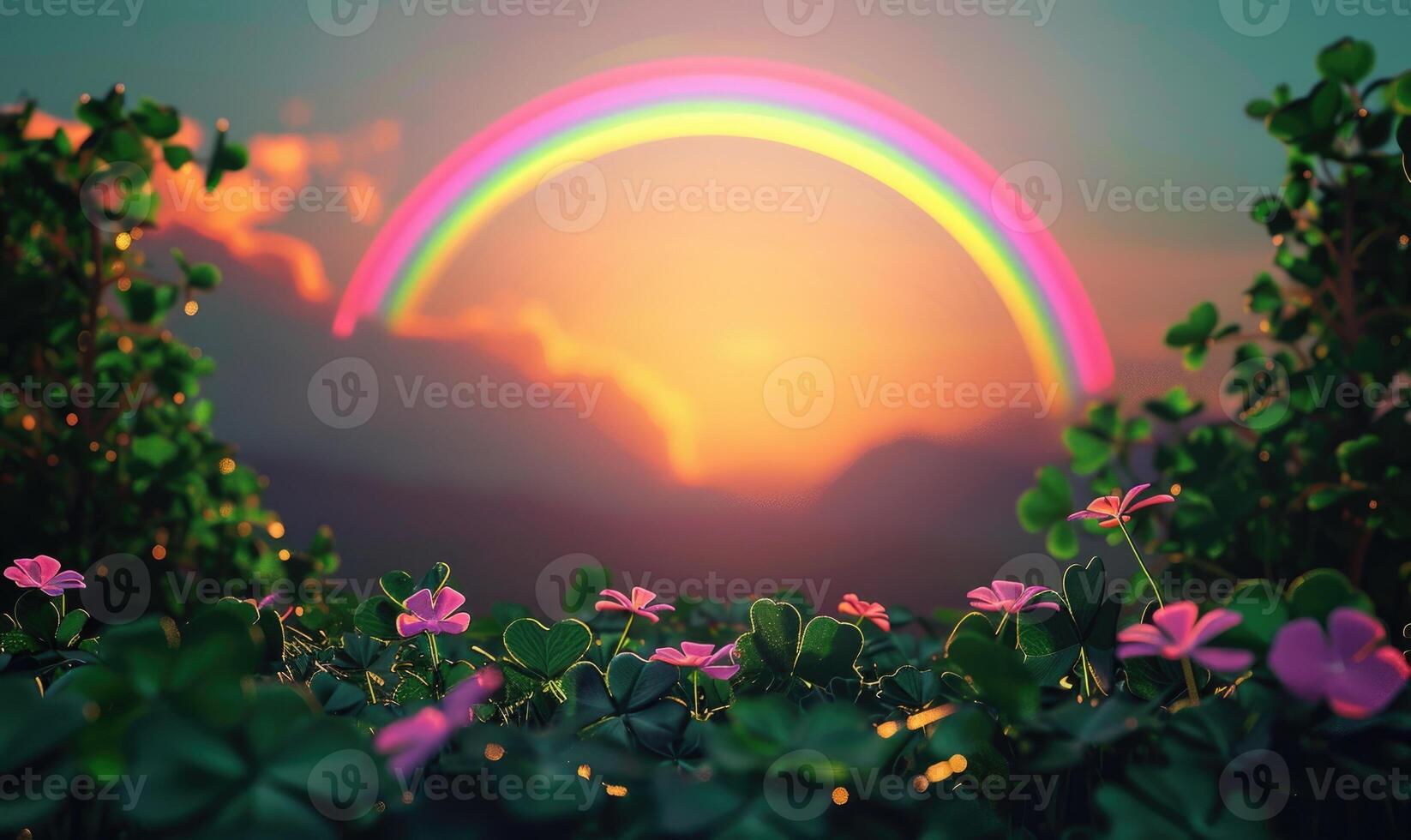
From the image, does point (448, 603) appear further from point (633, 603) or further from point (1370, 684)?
point (1370, 684)

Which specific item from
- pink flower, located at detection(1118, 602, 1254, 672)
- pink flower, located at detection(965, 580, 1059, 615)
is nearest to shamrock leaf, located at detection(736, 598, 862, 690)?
pink flower, located at detection(965, 580, 1059, 615)

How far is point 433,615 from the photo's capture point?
2.17ft

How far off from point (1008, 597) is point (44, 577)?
3.06 feet

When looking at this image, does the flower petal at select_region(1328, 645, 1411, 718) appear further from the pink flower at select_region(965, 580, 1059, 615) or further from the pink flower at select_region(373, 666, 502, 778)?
the pink flower at select_region(373, 666, 502, 778)

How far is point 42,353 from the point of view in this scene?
2287 mm

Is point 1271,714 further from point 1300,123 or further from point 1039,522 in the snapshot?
point 1300,123

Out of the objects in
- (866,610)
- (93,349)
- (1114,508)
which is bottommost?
(866,610)

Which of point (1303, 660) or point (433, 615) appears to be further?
point (433, 615)

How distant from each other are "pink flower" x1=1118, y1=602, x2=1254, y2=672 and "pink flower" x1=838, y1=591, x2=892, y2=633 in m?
0.50

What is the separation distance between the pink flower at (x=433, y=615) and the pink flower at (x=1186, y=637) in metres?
0.47

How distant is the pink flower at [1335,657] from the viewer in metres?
0.40

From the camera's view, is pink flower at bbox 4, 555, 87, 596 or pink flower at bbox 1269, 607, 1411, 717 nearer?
pink flower at bbox 1269, 607, 1411, 717

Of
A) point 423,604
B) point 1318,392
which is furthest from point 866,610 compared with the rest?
point 1318,392

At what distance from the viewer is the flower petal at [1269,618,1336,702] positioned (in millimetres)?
410
